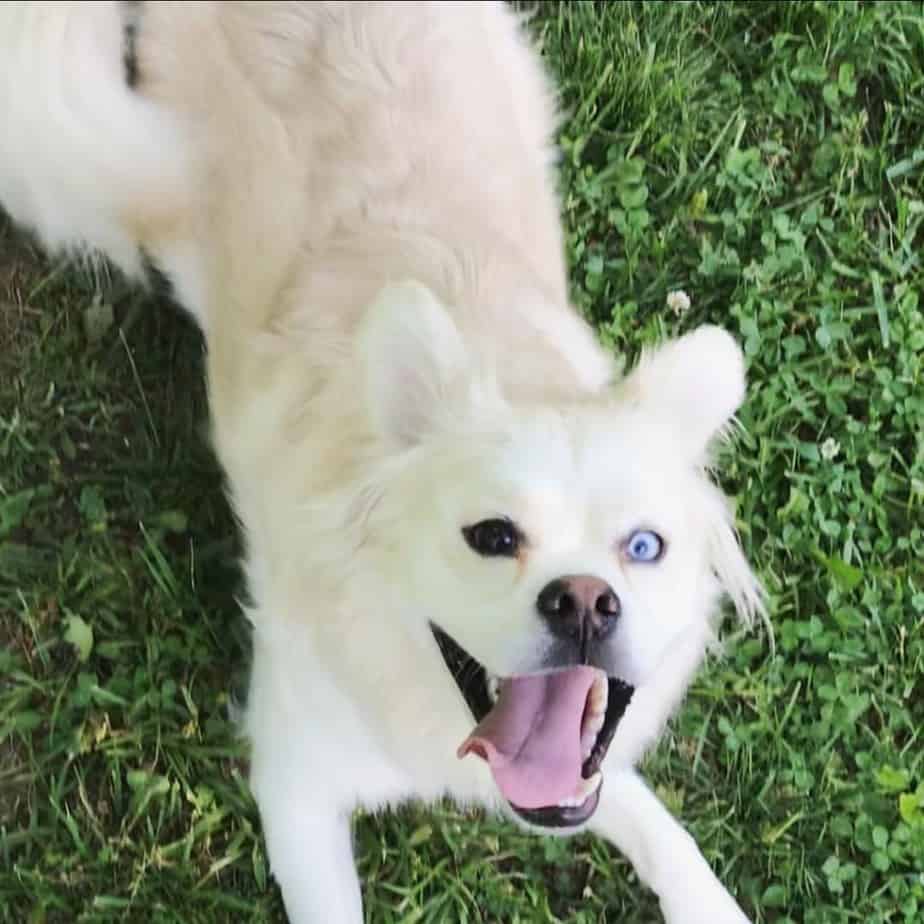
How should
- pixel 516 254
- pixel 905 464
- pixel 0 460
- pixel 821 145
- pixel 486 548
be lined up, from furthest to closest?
pixel 821 145 → pixel 905 464 → pixel 0 460 → pixel 516 254 → pixel 486 548

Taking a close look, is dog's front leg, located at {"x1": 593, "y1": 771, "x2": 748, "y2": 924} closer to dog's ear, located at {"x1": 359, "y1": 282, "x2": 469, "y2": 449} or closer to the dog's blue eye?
the dog's blue eye

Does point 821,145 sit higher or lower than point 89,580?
higher

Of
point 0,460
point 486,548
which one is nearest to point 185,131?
point 0,460

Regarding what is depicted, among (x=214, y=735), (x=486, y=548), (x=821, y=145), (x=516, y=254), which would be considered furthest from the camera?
(x=821, y=145)

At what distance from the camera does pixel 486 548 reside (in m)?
1.93

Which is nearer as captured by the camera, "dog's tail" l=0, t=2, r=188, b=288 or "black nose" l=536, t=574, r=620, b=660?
"black nose" l=536, t=574, r=620, b=660

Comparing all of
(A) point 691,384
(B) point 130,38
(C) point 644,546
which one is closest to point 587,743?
(C) point 644,546

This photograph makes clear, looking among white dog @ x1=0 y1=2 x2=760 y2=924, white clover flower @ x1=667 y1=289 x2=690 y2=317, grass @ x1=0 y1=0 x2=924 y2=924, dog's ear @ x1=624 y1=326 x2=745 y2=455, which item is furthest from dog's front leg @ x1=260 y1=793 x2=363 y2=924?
white clover flower @ x1=667 y1=289 x2=690 y2=317

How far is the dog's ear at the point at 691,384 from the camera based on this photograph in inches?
83.0

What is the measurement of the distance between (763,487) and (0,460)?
1764mm

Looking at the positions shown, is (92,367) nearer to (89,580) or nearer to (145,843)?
(89,580)

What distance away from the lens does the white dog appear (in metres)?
1.97

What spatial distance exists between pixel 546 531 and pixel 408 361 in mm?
342

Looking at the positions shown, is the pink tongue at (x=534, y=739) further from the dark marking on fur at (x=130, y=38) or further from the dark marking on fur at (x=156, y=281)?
the dark marking on fur at (x=130, y=38)
